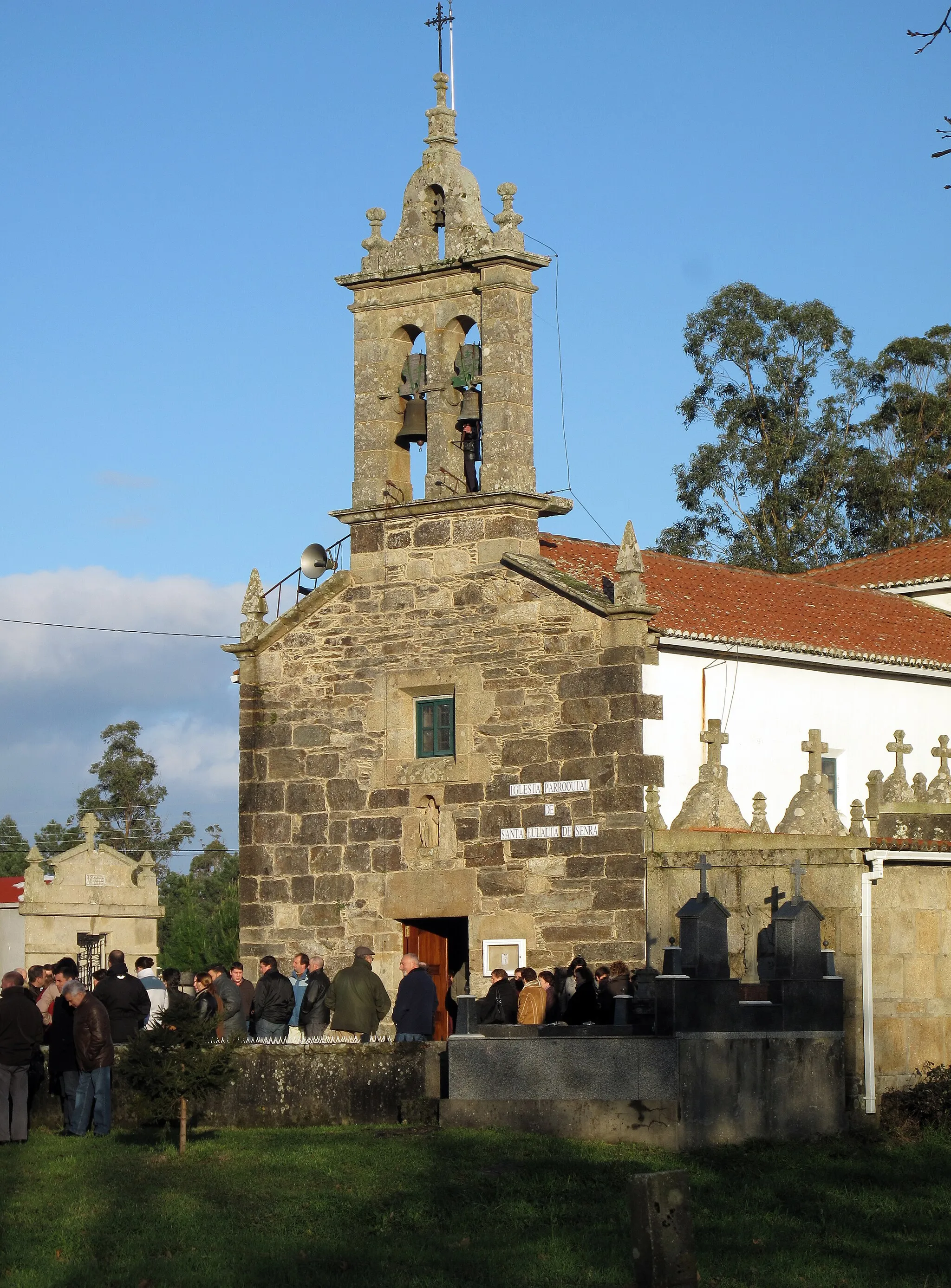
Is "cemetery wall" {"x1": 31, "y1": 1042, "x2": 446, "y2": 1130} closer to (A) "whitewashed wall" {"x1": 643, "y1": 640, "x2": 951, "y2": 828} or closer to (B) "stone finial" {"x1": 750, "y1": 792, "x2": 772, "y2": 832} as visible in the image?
(A) "whitewashed wall" {"x1": 643, "y1": 640, "x2": 951, "y2": 828}

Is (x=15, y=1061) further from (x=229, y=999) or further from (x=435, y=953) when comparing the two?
(x=435, y=953)

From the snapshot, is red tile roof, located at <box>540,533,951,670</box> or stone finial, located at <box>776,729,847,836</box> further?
red tile roof, located at <box>540,533,951,670</box>

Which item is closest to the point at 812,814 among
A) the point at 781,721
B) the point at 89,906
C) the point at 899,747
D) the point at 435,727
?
the point at 781,721

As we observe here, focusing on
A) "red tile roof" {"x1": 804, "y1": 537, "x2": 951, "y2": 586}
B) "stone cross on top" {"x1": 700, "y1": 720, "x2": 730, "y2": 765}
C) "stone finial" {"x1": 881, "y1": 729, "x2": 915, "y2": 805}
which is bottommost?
Result: "stone finial" {"x1": 881, "y1": 729, "x2": 915, "y2": 805}

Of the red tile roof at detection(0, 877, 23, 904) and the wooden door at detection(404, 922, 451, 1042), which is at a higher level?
the red tile roof at detection(0, 877, 23, 904)

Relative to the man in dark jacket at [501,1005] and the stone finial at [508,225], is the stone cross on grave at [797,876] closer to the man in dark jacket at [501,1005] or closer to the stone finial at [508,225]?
the man in dark jacket at [501,1005]

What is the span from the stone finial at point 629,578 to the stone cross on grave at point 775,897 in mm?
3605

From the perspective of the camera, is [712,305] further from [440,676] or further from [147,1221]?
[147,1221]

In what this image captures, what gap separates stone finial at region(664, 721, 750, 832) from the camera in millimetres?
22281

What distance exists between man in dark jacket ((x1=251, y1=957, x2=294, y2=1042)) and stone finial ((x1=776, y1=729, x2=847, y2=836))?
18.4 feet

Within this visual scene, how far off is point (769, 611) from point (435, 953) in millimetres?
6325

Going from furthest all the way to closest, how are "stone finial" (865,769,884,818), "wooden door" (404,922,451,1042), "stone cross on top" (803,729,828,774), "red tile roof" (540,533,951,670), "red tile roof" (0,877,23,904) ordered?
"red tile roof" (0,877,23,904) < "red tile roof" (540,533,951,670) < "wooden door" (404,922,451,1042) < "stone cross on top" (803,729,828,774) < "stone finial" (865,769,884,818)

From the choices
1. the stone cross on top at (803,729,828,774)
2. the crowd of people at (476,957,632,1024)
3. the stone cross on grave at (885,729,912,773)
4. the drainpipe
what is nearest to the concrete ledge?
the crowd of people at (476,957,632,1024)

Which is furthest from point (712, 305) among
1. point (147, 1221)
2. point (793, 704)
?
point (147, 1221)
